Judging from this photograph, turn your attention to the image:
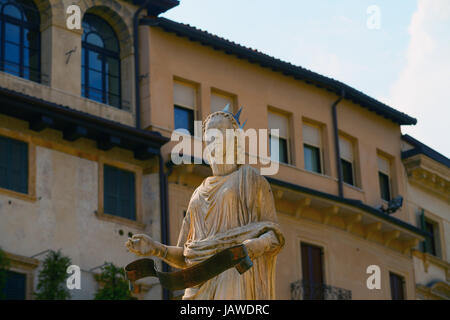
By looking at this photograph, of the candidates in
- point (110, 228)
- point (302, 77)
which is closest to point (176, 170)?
point (110, 228)

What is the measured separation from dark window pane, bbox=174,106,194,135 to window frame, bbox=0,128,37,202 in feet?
19.1

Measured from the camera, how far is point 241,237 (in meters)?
9.12

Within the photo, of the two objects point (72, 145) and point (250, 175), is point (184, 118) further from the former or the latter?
point (250, 175)

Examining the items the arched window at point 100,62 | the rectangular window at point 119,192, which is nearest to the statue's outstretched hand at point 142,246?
the rectangular window at point 119,192

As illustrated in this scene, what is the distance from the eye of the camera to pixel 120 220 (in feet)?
104

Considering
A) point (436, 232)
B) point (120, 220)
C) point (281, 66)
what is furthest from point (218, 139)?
point (436, 232)

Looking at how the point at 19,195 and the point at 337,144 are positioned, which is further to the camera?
the point at 337,144

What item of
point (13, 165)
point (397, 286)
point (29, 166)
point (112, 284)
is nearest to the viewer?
point (13, 165)

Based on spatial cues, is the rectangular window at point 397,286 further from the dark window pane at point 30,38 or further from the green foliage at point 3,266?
the green foliage at point 3,266

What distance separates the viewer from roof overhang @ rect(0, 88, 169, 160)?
29.3m

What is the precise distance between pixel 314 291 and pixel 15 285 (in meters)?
11.6

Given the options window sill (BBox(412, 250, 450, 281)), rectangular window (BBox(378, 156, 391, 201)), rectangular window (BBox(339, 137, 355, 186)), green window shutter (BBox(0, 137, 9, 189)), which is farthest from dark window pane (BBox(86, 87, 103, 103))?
window sill (BBox(412, 250, 450, 281))
